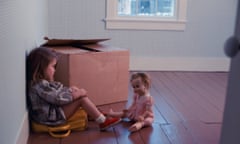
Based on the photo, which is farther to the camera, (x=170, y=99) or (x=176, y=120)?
(x=170, y=99)

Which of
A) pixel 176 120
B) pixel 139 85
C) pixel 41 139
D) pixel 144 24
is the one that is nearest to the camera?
pixel 41 139

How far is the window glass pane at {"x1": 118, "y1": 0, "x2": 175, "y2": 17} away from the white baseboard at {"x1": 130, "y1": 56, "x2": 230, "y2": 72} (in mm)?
557

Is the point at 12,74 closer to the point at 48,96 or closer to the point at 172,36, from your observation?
the point at 48,96

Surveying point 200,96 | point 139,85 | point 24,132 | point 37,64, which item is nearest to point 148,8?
point 200,96

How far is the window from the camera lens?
160 inches

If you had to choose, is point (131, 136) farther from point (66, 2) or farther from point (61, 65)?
point (66, 2)

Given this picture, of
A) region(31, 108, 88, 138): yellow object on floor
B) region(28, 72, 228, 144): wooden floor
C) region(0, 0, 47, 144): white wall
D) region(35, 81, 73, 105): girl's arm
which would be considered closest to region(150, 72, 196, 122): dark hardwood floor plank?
region(28, 72, 228, 144): wooden floor

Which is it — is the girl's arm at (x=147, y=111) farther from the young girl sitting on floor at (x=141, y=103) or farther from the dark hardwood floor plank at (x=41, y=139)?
the dark hardwood floor plank at (x=41, y=139)

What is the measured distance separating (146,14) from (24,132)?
2.72 metres

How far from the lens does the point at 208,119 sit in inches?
98.3

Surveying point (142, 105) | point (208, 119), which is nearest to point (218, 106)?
point (208, 119)

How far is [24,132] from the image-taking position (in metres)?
1.88

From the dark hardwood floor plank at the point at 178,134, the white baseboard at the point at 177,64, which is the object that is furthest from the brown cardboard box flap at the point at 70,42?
the white baseboard at the point at 177,64

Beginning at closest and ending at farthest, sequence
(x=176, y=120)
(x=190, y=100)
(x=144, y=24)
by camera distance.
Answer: (x=176, y=120) < (x=190, y=100) < (x=144, y=24)
